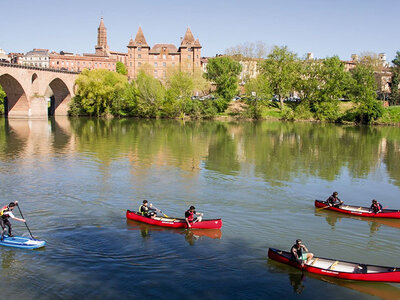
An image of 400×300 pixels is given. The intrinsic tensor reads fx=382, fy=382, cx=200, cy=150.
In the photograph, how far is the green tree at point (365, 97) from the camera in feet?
267

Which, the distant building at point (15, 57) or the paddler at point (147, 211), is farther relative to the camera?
the distant building at point (15, 57)

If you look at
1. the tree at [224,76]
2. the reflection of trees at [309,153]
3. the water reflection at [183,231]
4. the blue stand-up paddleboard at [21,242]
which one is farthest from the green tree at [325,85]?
the blue stand-up paddleboard at [21,242]

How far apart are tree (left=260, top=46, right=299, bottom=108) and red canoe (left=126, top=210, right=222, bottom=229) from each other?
75095 mm

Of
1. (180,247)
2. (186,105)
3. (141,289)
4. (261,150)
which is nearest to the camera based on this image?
(141,289)

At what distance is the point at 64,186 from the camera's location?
26.2 metres

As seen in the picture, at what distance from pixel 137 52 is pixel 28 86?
51.9 m

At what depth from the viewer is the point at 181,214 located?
21312mm

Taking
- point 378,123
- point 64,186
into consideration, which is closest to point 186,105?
point 378,123

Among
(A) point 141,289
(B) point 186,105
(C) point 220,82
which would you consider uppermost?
(C) point 220,82

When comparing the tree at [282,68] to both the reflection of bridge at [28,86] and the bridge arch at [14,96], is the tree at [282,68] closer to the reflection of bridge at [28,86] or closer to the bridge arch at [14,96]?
the reflection of bridge at [28,86]

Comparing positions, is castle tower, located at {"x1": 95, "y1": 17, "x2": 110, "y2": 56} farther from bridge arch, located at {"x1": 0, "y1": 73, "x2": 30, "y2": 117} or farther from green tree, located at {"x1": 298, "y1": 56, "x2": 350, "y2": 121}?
green tree, located at {"x1": 298, "y1": 56, "x2": 350, "y2": 121}

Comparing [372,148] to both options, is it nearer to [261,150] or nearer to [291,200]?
[261,150]

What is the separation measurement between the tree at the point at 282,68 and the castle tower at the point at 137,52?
4853 cm

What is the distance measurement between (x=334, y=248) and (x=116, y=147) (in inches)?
1235
